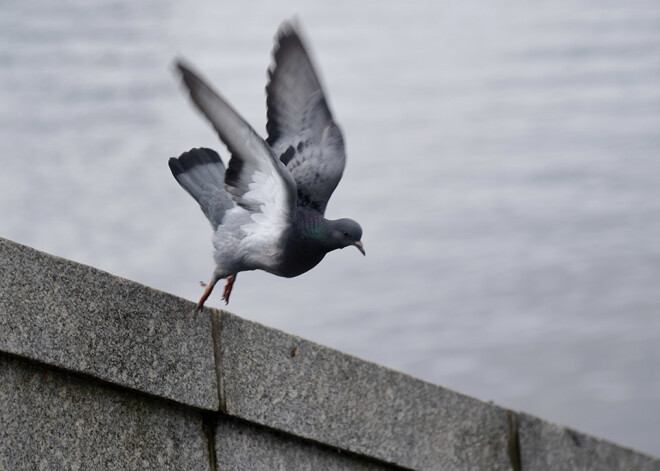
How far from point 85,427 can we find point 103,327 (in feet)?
1.50

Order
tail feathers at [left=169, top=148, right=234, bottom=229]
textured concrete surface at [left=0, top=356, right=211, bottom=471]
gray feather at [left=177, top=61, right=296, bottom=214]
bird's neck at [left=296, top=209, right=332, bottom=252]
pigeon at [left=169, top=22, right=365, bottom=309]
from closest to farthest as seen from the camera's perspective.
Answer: textured concrete surface at [left=0, top=356, right=211, bottom=471], gray feather at [left=177, top=61, right=296, bottom=214], pigeon at [left=169, top=22, right=365, bottom=309], bird's neck at [left=296, top=209, right=332, bottom=252], tail feathers at [left=169, top=148, right=234, bottom=229]

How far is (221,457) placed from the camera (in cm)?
525

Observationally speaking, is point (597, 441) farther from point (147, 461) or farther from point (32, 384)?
point (32, 384)

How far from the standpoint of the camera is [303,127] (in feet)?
20.9

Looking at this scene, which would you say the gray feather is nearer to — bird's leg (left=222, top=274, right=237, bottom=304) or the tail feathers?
the tail feathers

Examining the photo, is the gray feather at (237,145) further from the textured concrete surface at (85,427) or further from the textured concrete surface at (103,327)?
the textured concrete surface at (85,427)

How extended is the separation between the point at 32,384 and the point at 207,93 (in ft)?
5.07

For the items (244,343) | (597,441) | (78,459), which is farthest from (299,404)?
(597,441)

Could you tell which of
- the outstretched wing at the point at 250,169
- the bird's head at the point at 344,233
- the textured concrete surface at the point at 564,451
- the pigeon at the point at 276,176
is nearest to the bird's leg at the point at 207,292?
the pigeon at the point at 276,176

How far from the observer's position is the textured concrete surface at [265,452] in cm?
529

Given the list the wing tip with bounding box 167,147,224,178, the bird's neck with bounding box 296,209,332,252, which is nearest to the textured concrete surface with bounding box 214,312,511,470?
the bird's neck with bounding box 296,209,332,252

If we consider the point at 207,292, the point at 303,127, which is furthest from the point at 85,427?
the point at 303,127

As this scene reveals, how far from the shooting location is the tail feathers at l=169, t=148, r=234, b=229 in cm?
630

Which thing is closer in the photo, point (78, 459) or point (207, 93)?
point (78, 459)
